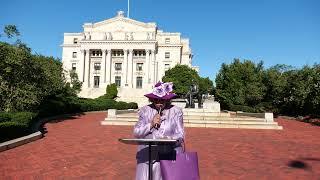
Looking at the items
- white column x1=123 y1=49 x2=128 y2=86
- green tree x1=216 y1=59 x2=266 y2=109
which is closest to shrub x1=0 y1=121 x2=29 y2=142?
green tree x1=216 y1=59 x2=266 y2=109

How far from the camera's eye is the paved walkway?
9477mm

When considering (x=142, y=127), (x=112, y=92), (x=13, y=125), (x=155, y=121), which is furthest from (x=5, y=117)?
(x=112, y=92)

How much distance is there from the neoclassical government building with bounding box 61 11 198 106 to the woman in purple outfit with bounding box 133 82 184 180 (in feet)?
239

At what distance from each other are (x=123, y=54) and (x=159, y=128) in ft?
262

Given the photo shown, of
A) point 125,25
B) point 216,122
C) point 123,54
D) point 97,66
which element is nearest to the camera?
point 216,122

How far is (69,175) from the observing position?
9203 mm

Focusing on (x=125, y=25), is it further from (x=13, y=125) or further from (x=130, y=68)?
(x=13, y=125)

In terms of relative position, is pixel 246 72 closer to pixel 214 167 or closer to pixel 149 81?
pixel 214 167

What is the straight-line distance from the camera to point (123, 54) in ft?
275

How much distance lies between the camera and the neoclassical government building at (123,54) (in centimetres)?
8188

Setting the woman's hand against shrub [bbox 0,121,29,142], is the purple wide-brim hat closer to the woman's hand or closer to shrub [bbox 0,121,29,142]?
the woman's hand

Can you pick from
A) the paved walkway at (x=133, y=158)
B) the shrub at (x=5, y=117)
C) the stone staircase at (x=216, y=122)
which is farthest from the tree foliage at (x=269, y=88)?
Result: the shrub at (x=5, y=117)

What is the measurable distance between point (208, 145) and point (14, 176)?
8.06 meters

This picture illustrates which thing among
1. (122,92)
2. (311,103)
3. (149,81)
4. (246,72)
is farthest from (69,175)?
(149,81)
